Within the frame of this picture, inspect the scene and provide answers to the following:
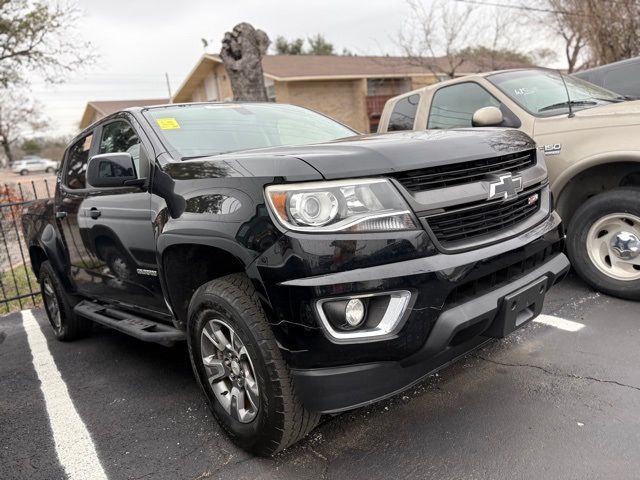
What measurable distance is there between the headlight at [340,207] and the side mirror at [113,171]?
1.20 meters

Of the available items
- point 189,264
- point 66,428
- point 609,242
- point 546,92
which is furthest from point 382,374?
point 546,92

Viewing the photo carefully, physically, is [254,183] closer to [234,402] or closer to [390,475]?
[234,402]

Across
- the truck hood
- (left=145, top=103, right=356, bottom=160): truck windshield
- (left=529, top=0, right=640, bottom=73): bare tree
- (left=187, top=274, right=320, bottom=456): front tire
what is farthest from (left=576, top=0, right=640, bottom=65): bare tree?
(left=187, top=274, right=320, bottom=456): front tire

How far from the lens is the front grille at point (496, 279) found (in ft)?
6.92

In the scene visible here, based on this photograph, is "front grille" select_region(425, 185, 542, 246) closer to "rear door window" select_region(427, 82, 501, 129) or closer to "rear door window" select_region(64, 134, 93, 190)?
"rear door window" select_region(427, 82, 501, 129)

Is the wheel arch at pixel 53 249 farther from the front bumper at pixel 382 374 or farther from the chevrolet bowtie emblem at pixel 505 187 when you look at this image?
the chevrolet bowtie emblem at pixel 505 187

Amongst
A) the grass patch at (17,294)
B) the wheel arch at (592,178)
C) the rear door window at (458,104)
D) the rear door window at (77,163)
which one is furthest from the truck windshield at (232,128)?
the grass patch at (17,294)

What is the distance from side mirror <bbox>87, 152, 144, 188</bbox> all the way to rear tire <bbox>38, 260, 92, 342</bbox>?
1.89m

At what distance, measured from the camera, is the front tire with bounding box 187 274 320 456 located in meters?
2.12

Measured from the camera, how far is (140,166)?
293 centimetres

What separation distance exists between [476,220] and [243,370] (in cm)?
131

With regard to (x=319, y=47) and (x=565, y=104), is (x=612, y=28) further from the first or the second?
(x=319, y=47)

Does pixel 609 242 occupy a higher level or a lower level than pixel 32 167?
lower

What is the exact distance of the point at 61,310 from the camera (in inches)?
178
